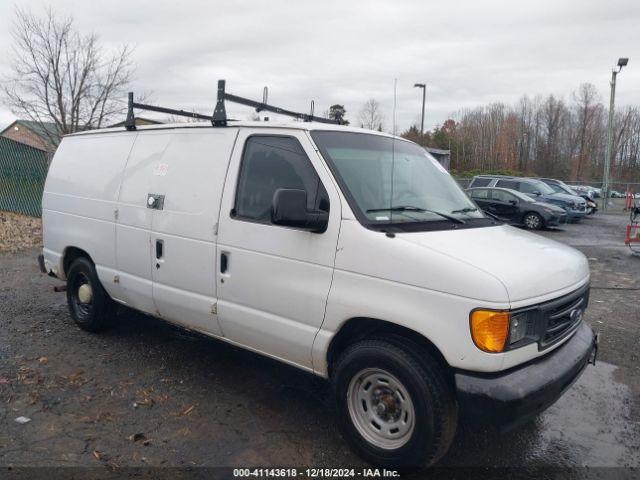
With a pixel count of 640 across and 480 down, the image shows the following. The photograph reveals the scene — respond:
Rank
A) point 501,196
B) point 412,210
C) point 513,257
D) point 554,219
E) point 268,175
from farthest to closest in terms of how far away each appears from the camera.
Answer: point 501,196
point 554,219
point 268,175
point 412,210
point 513,257

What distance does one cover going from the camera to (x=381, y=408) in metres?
3.25

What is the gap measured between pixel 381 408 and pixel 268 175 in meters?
1.81

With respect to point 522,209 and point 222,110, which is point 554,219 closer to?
point 522,209

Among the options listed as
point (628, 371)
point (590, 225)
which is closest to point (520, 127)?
point (590, 225)

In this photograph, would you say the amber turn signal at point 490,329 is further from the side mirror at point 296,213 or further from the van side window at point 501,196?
the van side window at point 501,196

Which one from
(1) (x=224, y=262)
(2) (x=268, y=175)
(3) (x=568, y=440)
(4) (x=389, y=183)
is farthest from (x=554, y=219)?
(1) (x=224, y=262)

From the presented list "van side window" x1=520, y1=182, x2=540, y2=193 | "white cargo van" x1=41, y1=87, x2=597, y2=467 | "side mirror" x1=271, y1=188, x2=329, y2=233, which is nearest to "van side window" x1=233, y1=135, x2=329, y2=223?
"white cargo van" x1=41, y1=87, x2=597, y2=467

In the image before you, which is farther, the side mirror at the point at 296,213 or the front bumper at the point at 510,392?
the side mirror at the point at 296,213

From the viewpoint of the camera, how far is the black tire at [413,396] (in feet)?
9.73

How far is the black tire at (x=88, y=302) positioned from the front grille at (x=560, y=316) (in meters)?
4.23

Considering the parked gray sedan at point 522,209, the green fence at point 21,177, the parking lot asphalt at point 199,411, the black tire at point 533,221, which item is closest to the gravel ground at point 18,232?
the green fence at point 21,177

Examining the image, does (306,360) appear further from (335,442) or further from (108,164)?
(108,164)

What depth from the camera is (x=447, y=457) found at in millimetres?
3467

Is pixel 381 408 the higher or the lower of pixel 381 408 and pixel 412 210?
the lower
